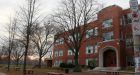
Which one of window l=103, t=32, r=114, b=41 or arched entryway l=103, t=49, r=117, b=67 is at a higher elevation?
window l=103, t=32, r=114, b=41

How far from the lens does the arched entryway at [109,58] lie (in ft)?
138

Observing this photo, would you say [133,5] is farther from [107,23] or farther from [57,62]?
[57,62]

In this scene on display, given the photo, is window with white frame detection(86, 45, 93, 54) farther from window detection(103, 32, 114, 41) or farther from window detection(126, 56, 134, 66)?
window detection(126, 56, 134, 66)

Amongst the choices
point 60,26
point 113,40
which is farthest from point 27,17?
point 113,40

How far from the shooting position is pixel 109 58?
43.0m

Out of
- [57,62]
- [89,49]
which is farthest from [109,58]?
[57,62]

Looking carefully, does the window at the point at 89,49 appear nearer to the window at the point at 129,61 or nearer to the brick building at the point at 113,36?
the brick building at the point at 113,36

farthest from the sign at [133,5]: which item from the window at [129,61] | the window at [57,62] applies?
the window at [57,62]

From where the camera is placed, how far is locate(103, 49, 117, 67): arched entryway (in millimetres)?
42200

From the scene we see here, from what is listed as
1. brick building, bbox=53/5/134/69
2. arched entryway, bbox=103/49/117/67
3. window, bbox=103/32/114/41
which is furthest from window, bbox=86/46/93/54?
window, bbox=103/32/114/41

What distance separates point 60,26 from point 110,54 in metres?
11.7

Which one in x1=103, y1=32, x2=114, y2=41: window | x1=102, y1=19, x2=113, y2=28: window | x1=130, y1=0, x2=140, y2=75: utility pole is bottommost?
x1=130, y1=0, x2=140, y2=75: utility pole

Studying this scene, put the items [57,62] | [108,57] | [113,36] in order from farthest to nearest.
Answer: [57,62] < [108,57] < [113,36]

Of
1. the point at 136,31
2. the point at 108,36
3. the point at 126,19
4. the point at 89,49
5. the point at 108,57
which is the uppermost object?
the point at 126,19
